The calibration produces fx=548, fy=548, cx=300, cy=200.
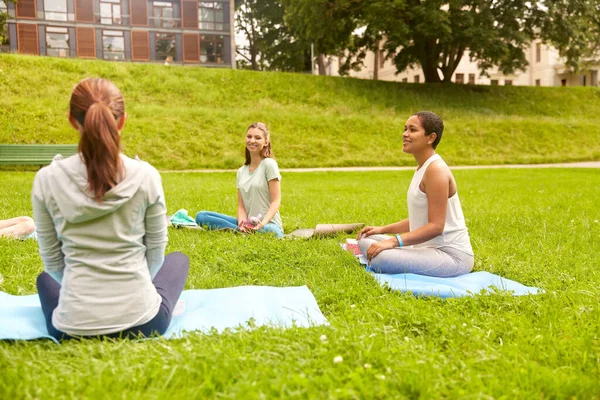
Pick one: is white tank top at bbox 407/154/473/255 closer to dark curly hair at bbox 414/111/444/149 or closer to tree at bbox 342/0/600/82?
dark curly hair at bbox 414/111/444/149

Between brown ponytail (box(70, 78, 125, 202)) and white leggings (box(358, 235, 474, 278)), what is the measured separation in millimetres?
2632

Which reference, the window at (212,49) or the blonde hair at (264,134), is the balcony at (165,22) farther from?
the blonde hair at (264,134)

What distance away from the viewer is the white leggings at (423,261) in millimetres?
4555

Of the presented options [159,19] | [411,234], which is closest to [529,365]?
[411,234]

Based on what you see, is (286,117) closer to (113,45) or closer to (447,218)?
(447,218)

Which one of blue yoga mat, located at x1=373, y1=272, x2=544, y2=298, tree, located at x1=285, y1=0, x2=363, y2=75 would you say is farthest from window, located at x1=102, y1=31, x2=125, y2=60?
blue yoga mat, located at x1=373, y1=272, x2=544, y2=298

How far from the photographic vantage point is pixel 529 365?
272 centimetres

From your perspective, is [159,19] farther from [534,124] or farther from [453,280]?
[453,280]

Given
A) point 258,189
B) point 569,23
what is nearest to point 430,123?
point 258,189

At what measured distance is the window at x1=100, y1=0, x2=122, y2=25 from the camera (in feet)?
116

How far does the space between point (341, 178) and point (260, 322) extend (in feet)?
37.9

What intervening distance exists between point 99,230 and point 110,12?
36.6 meters

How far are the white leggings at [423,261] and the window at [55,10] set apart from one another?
35503 mm

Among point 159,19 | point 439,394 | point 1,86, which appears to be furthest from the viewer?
point 159,19
